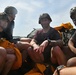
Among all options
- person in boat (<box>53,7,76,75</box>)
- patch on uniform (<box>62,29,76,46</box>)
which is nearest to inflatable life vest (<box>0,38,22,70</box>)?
person in boat (<box>53,7,76,75</box>)

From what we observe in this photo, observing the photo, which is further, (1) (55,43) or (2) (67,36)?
(2) (67,36)

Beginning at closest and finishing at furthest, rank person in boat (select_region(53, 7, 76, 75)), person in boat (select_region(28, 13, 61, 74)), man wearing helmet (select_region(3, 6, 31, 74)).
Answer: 1. person in boat (select_region(53, 7, 76, 75))
2. person in boat (select_region(28, 13, 61, 74))
3. man wearing helmet (select_region(3, 6, 31, 74))

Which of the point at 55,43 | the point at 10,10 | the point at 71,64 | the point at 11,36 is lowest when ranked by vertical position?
the point at 71,64

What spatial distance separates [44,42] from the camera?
4.32m

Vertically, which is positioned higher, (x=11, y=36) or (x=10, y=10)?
(x=10, y=10)

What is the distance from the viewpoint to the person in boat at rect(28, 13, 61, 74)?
435 centimetres

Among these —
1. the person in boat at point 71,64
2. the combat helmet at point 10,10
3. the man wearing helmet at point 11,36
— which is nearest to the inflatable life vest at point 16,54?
the man wearing helmet at point 11,36

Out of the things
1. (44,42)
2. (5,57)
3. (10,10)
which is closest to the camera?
(5,57)

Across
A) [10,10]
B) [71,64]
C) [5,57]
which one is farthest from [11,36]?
[71,64]

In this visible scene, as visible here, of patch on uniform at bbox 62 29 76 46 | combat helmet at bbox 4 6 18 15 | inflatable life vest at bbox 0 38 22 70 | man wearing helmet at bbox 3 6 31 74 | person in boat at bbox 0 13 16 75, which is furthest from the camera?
combat helmet at bbox 4 6 18 15

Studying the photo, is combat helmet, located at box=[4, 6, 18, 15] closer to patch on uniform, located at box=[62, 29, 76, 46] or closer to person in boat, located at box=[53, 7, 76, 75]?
patch on uniform, located at box=[62, 29, 76, 46]

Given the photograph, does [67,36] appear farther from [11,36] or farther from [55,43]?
[11,36]

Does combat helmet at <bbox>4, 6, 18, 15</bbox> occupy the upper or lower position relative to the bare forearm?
upper

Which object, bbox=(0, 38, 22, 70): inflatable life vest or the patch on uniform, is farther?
the patch on uniform
